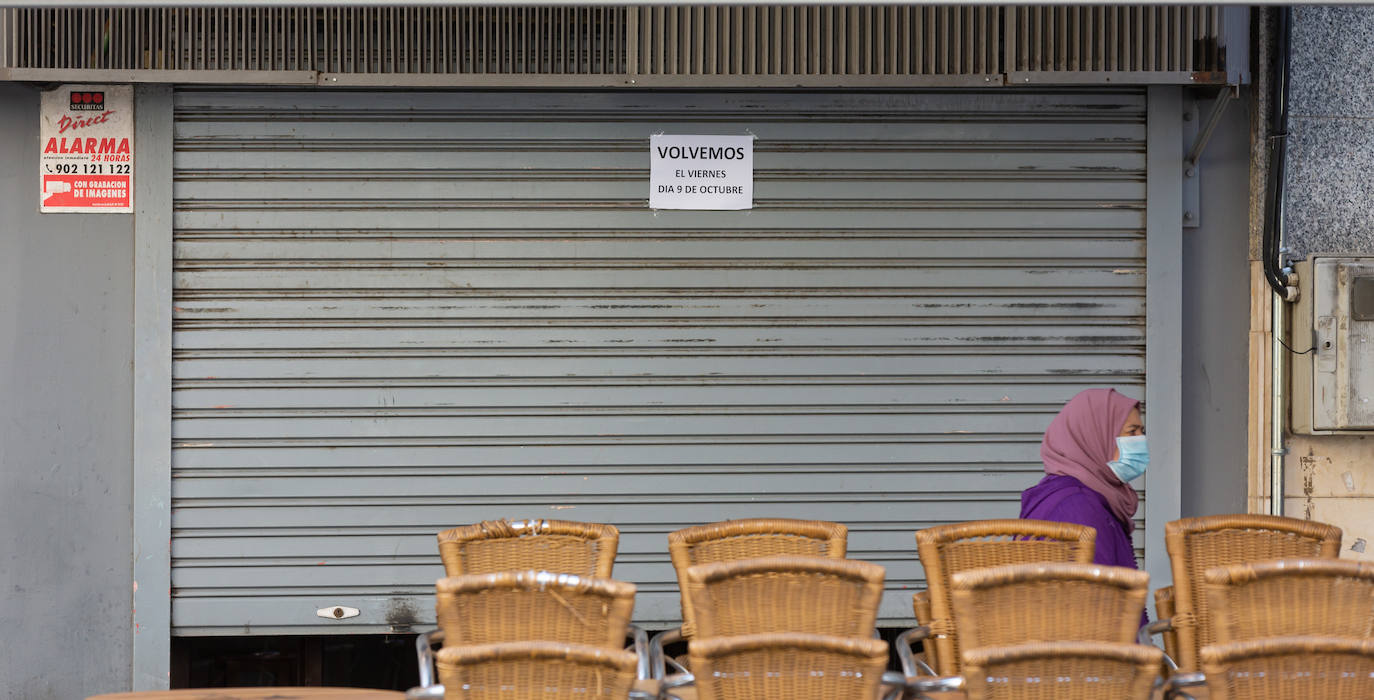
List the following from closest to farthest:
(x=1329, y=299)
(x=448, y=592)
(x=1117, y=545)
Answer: (x=448, y=592) → (x=1117, y=545) → (x=1329, y=299)

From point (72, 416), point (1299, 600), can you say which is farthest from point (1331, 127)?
point (72, 416)

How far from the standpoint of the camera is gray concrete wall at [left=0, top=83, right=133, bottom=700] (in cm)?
525

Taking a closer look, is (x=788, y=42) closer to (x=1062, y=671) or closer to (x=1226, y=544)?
(x=1226, y=544)

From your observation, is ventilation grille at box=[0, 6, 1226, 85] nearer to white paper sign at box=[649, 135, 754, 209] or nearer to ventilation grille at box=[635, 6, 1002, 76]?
ventilation grille at box=[635, 6, 1002, 76]

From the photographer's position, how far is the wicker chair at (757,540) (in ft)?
12.5

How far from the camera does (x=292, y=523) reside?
17.4 ft

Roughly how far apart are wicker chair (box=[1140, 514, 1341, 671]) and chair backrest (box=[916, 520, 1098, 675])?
28 centimetres

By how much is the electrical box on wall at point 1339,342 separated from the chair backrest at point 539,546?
11.1ft

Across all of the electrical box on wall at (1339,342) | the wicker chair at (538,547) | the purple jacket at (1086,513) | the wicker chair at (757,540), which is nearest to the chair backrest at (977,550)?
the purple jacket at (1086,513)

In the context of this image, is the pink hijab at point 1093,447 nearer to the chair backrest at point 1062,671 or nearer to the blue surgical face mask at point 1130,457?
the blue surgical face mask at point 1130,457

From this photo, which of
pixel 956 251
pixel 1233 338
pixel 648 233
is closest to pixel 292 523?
pixel 648 233

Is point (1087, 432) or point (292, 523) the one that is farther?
point (292, 523)

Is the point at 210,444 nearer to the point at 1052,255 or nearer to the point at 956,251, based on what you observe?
the point at 956,251

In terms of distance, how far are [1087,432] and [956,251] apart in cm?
160
